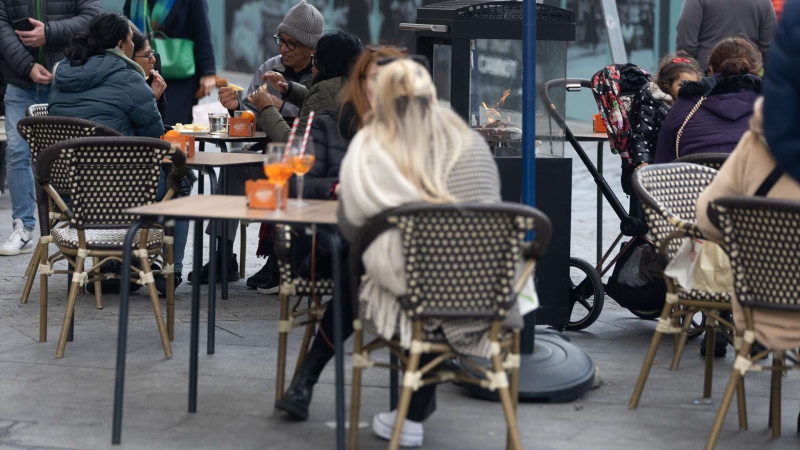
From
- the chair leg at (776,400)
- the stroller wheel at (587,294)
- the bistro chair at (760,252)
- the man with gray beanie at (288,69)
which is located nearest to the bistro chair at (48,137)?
the man with gray beanie at (288,69)

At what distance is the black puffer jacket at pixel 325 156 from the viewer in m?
4.50

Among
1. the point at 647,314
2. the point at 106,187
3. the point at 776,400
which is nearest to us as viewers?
the point at 776,400

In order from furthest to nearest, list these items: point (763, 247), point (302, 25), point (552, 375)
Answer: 1. point (302, 25)
2. point (552, 375)
3. point (763, 247)

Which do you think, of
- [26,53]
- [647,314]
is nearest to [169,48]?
[26,53]

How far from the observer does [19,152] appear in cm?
744

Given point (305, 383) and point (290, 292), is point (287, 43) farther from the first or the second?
point (305, 383)

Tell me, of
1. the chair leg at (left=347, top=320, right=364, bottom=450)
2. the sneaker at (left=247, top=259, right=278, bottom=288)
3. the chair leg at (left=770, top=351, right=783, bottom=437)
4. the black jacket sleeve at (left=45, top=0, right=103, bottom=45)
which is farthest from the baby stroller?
the black jacket sleeve at (left=45, top=0, right=103, bottom=45)

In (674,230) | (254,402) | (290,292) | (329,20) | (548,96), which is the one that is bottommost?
(254,402)

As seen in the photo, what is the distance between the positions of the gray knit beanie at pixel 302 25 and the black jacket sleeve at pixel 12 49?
1825 millimetres

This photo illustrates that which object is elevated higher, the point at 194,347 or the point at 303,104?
the point at 303,104

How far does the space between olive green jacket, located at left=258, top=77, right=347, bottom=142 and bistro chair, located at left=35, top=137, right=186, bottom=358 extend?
2.81ft

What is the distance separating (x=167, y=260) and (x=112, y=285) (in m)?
1.41

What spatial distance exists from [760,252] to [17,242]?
5.59 metres

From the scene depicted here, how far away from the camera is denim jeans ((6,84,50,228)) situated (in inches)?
294
